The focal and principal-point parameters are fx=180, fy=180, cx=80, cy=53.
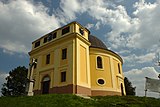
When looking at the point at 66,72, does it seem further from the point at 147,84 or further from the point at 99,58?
the point at 147,84

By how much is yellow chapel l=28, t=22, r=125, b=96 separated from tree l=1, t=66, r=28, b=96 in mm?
16413

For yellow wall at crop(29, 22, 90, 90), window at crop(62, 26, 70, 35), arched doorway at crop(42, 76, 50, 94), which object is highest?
window at crop(62, 26, 70, 35)

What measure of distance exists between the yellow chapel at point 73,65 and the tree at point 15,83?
1641cm

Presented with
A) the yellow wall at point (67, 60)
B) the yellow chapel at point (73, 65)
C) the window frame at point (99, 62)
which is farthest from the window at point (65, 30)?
the window frame at point (99, 62)

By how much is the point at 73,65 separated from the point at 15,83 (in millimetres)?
26013

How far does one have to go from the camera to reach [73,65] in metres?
20.5

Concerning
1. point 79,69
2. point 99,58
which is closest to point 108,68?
point 99,58

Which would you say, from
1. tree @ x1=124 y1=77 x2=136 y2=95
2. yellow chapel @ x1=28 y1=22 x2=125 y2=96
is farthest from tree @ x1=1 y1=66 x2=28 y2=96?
tree @ x1=124 y1=77 x2=136 y2=95

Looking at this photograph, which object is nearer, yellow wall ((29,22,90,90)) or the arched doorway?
yellow wall ((29,22,90,90))

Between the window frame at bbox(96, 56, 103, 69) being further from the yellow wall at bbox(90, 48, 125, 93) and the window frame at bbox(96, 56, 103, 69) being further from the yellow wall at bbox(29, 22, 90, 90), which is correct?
the yellow wall at bbox(29, 22, 90, 90)

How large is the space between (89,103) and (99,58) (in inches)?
493

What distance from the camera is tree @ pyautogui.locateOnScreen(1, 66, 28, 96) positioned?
4072cm

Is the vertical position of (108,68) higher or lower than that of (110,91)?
higher

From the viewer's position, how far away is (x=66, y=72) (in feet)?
69.1
